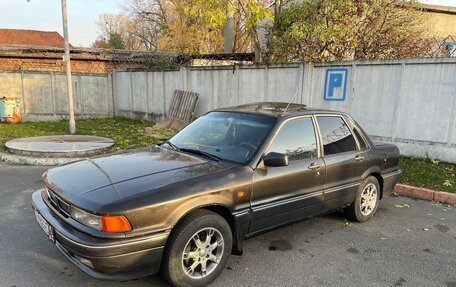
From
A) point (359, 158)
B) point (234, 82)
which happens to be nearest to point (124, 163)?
point (359, 158)

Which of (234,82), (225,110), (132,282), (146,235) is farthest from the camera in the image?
(234,82)

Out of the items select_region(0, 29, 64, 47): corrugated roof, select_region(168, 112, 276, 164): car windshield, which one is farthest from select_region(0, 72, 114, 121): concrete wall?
select_region(0, 29, 64, 47): corrugated roof

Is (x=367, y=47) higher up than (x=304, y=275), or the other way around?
(x=367, y=47)

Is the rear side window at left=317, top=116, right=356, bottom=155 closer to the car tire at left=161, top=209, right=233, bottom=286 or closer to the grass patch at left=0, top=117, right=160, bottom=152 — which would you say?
the car tire at left=161, top=209, right=233, bottom=286

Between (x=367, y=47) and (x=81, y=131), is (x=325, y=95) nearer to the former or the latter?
(x=367, y=47)

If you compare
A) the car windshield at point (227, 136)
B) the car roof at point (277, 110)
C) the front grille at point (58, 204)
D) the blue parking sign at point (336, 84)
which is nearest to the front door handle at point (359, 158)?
the car roof at point (277, 110)

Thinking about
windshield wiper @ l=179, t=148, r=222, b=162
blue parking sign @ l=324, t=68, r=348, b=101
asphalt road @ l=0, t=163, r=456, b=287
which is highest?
blue parking sign @ l=324, t=68, r=348, b=101

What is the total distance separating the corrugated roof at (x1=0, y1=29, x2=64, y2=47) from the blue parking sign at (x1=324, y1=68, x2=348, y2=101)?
37801 mm

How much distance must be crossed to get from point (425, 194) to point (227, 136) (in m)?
4.14

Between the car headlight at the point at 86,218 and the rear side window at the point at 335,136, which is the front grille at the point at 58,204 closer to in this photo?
the car headlight at the point at 86,218

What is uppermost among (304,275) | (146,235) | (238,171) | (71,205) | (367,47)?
(367,47)

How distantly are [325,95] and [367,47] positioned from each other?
2.52m

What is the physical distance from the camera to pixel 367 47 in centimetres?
1002

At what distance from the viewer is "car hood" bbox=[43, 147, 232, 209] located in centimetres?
279
